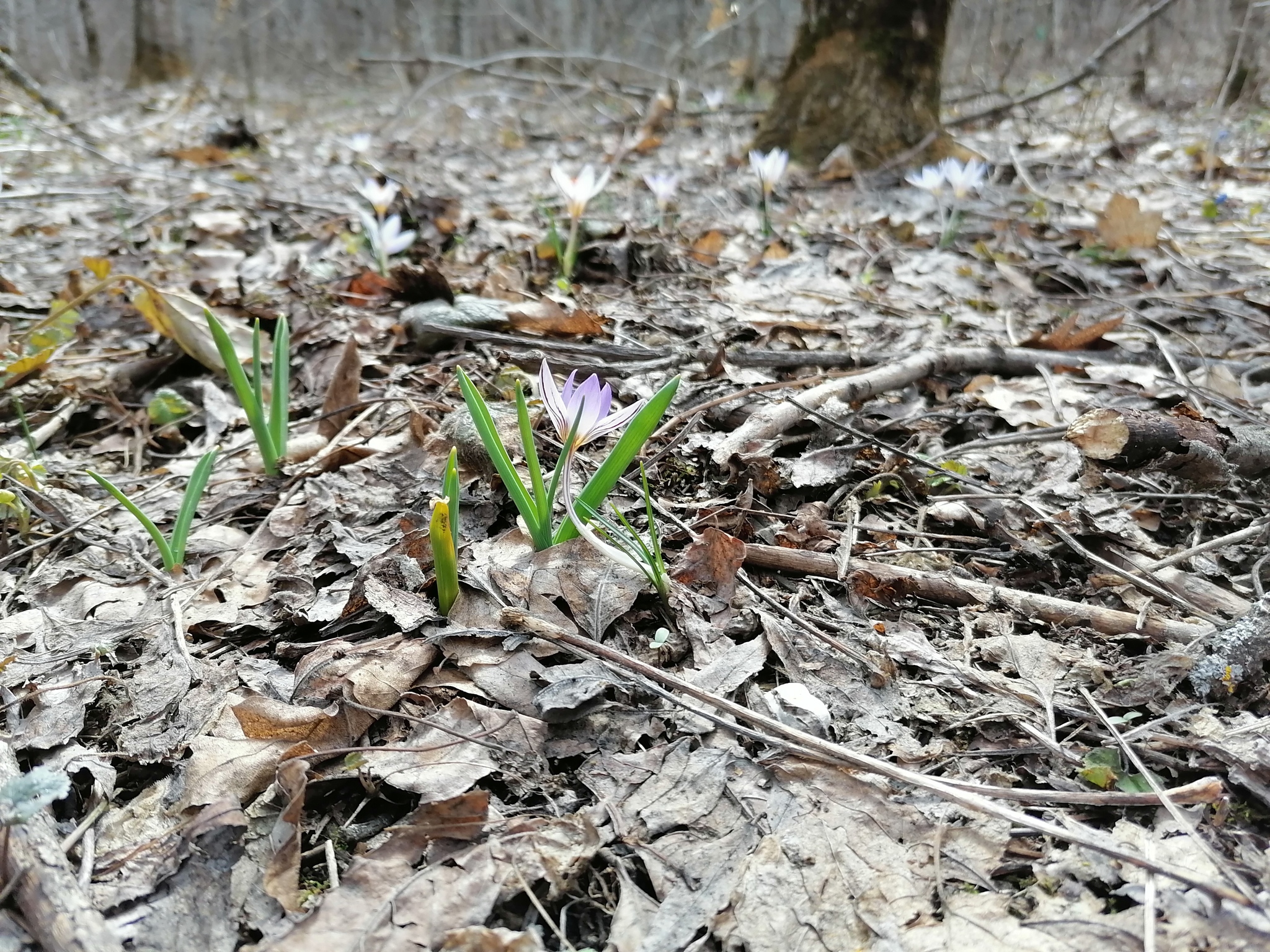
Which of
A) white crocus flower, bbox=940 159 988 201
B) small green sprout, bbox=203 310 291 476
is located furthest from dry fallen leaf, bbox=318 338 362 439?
white crocus flower, bbox=940 159 988 201

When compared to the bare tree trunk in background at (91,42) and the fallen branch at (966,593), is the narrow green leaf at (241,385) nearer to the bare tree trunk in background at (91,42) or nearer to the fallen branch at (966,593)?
the fallen branch at (966,593)

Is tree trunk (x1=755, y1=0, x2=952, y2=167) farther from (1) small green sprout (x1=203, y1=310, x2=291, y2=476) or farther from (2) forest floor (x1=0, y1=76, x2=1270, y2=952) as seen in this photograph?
(1) small green sprout (x1=203, y1=310, x2=291, y2=476)

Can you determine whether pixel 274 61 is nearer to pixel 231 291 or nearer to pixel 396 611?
pixel 231 291

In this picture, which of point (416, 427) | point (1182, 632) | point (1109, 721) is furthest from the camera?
point (416, 427)

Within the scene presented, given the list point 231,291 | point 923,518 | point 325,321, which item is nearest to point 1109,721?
point 923,518

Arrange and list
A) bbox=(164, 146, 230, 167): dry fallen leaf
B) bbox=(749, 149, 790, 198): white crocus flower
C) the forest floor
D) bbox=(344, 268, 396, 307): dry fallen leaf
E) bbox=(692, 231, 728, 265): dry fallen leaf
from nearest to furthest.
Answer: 1. the forest floor
2. bbox=(344, 268, 396, 307): dry fallen leaf
3. bbox=(692, 231, 728, 265): dry fallen leaf
4. bbox=(749, 149, 790, 198): white crocus flower
5. bbox=(164, 146, 230, 167): dry fallen leaf
